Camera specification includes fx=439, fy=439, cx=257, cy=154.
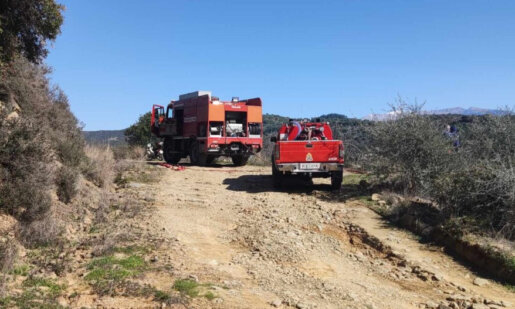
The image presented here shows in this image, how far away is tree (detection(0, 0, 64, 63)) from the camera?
9.02 metres

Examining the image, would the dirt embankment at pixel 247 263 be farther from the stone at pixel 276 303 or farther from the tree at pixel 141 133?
the tree at pixel 141 133

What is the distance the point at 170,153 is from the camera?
23.2 m

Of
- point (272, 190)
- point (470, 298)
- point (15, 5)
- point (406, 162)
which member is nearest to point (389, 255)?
point (470, 298)

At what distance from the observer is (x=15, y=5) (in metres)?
9.05

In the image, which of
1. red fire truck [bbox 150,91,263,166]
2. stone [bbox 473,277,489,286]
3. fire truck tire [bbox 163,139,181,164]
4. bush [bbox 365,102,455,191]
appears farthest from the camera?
fire truck tire [bbox 163,139,181,164]

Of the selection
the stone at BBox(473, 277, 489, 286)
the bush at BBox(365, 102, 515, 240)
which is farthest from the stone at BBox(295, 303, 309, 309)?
the bush at BBox(365, 102, 515, 240)

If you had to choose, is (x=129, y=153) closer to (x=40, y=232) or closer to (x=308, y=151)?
(x=308, y=151)

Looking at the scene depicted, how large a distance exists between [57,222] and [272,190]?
22.3 ft

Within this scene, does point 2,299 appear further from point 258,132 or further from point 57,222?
point 258,132

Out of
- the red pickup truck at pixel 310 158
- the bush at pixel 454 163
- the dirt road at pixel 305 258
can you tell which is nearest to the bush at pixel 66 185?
the dirt road at pixel 305 258

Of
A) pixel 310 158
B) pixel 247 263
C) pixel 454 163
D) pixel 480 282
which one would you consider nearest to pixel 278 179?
pixel 310 158

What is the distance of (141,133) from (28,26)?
23.9 metres

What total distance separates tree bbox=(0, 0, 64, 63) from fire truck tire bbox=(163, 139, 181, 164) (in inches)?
502

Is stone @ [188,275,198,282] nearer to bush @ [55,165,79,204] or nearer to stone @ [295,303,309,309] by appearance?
stone @ [295,303,309,309]
